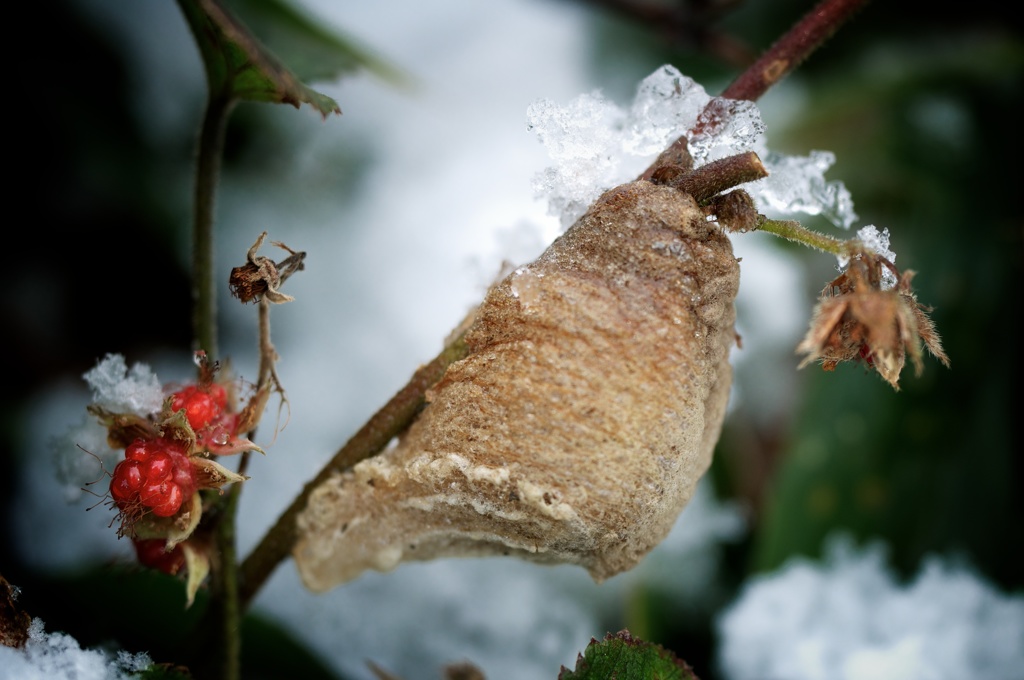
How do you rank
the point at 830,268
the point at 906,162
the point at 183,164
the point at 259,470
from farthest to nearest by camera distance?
the point at 830,268 → the point at 906,162 → the point at 183,164 → the point at 259,470

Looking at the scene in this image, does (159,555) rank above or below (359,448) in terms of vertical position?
below

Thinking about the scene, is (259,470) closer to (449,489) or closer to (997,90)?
(449,489)

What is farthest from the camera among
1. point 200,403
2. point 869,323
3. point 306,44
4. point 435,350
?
point 435,350

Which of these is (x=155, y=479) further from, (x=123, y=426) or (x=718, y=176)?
(x=718, y=176)

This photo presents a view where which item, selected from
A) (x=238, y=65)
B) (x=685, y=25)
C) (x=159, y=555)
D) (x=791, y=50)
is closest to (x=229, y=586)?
(x=159, y=555)

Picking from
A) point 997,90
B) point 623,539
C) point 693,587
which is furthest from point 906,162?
point 623,539

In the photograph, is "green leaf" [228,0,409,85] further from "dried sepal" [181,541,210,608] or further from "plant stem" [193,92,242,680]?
"dried sepal" [181,541,210,608]
